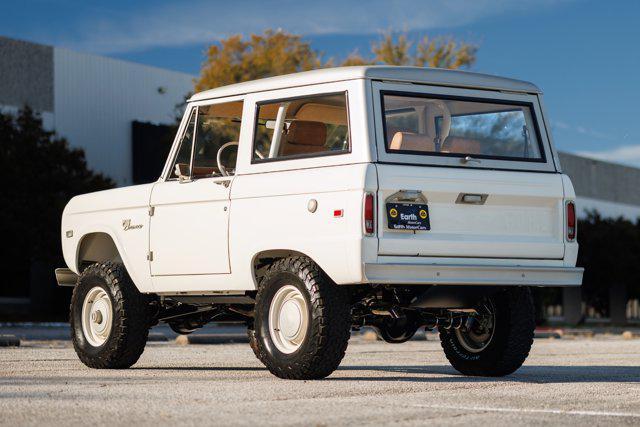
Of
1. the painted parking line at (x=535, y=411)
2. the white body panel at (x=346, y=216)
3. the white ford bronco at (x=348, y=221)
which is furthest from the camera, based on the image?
the white ford bronco at (x=348, y=221)

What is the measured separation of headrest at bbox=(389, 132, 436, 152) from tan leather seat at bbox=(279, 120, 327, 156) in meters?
0.72

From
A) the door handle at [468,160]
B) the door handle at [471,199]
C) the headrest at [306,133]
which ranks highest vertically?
the headrest at [306,133]

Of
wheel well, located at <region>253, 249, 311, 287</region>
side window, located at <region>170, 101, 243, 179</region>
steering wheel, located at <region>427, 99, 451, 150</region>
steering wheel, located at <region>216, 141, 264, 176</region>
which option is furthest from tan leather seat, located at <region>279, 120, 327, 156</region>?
steering wheel, located at <region>427, 99, 451, 150</region>

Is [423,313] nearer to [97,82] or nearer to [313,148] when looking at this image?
[313,148]

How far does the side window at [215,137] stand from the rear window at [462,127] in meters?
1.61

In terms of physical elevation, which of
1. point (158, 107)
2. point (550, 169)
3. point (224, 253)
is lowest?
point (224, 253)

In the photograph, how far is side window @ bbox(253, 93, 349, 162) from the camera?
10.0 metres

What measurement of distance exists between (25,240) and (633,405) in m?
29.3

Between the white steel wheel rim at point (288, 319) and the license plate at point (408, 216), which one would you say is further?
the white steel wheel rim at point (288, 319)

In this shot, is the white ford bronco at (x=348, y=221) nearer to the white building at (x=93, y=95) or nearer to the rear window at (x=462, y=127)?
the rear window at (x=462, y=127)

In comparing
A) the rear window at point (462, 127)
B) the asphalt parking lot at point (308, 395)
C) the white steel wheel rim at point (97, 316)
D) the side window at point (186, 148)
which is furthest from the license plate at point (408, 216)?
the white steel wheel rim at point (97, 316)

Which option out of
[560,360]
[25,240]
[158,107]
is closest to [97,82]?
[158,107]

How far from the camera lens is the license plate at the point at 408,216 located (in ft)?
30.5

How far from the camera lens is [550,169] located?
34.6ft
